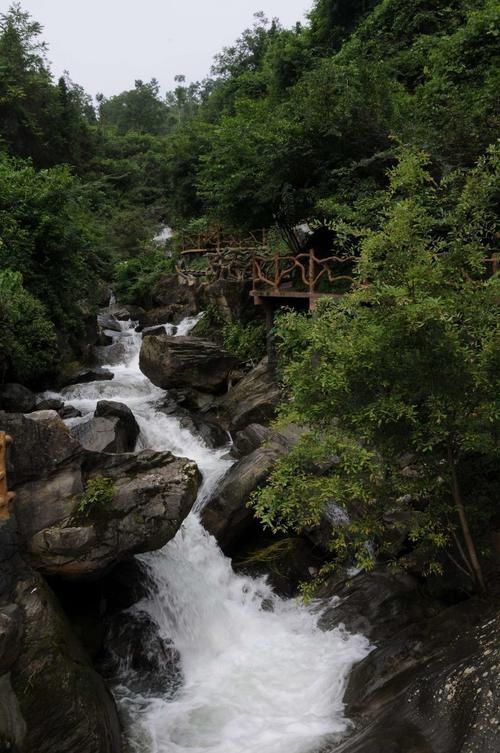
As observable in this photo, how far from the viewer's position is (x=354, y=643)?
8.16 metres

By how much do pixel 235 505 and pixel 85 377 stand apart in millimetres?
8546

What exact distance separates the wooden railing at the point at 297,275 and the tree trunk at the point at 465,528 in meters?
7.66

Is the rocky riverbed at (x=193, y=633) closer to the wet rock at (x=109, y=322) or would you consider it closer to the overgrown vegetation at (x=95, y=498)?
the overgrown vegetation at (x=95, y=498)

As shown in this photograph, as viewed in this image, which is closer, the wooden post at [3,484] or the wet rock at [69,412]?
the wooden post at [3,484]

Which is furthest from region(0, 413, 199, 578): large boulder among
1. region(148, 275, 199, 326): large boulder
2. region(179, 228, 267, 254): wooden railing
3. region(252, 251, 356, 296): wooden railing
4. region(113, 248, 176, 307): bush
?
region(113, 248, 176, 307): bush

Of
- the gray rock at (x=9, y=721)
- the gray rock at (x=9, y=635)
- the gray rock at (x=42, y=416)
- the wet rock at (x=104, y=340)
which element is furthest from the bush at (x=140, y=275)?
the gray rock at (x=9, y=721)

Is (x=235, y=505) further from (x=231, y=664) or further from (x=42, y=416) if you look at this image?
(x=42, y=416)

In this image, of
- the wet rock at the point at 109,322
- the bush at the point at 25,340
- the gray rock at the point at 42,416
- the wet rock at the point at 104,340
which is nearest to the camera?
the gray rock at the point at 42,416

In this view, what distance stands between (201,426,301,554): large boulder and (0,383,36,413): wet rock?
19.8 feet

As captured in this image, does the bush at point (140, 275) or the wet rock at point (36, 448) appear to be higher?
the bush at point (140, 275)

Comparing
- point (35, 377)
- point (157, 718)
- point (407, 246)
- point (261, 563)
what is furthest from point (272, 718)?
point (35, 377)

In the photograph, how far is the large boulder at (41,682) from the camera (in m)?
5.75

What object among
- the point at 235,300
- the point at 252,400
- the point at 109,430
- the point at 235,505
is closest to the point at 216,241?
the point at 235,300

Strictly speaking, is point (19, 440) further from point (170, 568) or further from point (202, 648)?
point (202, 648)
